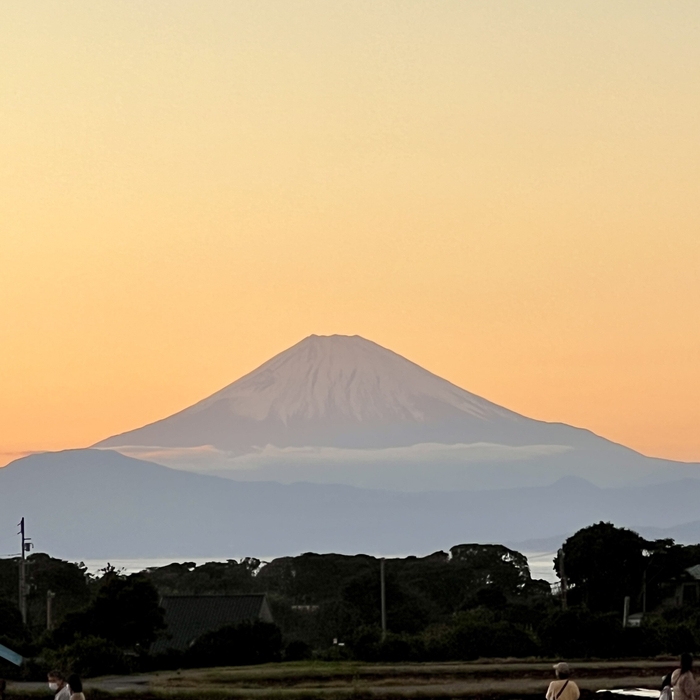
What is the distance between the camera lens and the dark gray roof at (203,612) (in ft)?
165

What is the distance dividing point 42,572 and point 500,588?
2189 cm

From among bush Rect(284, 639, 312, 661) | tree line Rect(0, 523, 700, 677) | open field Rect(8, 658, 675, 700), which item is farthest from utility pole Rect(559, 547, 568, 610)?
open field Rect(8, 658, 675, 700)

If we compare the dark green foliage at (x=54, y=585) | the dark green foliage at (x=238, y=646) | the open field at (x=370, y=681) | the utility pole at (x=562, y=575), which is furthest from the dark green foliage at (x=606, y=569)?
the dark green foliage at (x=54, y=585)

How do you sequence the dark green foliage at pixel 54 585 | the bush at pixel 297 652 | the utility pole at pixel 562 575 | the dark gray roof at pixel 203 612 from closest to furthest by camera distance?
the bush at pixel 297 652 → the dark gray roof at pixel 203 612 → the utility pole at pixel 562 575 → the dark green foliage at pixel 54 585

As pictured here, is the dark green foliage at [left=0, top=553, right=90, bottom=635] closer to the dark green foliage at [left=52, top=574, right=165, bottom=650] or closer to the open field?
the dark green foliage at [left=52, top=574, right=165, bottom=650]

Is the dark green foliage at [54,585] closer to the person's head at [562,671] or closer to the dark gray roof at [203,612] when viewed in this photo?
the dark gray roof at [203,612]

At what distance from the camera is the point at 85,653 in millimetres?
38656

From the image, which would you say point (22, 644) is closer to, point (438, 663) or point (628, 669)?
point (438, 663)

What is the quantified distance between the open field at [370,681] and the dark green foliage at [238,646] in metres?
1.54

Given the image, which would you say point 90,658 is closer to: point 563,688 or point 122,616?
point 122,616

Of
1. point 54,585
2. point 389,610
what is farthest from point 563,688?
point 54,585

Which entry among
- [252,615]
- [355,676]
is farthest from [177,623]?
[355,676]

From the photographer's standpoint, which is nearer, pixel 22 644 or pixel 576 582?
pixel 22 644

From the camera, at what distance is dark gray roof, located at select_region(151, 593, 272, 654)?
165 feet
